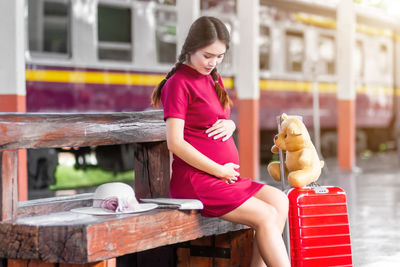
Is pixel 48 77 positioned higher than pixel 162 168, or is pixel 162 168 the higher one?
pixel 48 77

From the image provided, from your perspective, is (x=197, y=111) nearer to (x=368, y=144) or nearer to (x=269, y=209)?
(x=269, y=209)

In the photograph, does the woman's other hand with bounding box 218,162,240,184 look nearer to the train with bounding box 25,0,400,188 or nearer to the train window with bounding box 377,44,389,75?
the train with bounding box 25,0,400,188

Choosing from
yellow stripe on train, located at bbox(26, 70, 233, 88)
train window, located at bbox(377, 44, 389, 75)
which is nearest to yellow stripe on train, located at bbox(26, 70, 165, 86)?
yellow stripe on train, located at bbox(26, 70, 233, 88)

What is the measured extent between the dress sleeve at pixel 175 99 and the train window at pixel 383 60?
13946 millimetres

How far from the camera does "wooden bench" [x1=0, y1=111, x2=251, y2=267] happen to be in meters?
2.79

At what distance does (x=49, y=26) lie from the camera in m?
8.81

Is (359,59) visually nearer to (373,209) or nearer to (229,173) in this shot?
(373,209)

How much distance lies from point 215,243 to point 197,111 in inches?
29.6

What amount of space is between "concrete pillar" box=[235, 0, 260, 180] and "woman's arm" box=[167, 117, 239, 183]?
5.81 m

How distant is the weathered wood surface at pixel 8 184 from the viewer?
118 inches

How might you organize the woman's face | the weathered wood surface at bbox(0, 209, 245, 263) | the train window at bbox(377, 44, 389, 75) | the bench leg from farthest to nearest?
the train window at bbox(377, 44, 389, 75), the woman's face, the bench leg, the weathered wood surface at bbox(0, 209, 245, 263)

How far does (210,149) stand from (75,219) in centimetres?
78

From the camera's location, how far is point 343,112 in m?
12.1

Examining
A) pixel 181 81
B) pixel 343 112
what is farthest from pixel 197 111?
Answer: pixel 343 112
